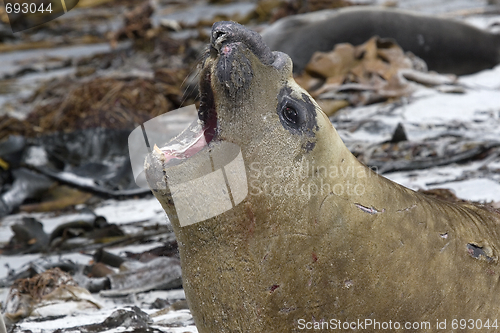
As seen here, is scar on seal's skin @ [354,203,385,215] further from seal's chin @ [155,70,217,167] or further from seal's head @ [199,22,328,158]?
seal's chin @ [155,70,217,167]

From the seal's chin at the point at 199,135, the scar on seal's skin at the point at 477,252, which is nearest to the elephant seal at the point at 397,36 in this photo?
the scar on seal's skin at the point at 477,252

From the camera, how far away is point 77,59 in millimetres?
11016

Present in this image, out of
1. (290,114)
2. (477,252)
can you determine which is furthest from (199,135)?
(477,252)

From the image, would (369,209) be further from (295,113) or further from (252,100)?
(252,100)

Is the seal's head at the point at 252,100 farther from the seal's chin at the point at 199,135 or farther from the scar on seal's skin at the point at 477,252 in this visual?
the scar on seal's skin at the point at 477,252

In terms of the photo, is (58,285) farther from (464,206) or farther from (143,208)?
(464,206)

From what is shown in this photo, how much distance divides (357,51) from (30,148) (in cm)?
368

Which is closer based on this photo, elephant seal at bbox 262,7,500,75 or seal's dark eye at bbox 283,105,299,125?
seal's dark eye at bbox 283,105,299,125

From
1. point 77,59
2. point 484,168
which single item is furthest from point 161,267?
point 77,59

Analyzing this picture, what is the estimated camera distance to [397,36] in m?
7.70

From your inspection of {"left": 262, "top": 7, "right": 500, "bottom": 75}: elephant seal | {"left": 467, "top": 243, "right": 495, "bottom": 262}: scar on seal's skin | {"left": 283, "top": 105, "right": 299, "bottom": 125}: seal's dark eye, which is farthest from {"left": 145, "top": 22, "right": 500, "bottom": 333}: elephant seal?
{"left": 262, "top": 7, "right": 500, "bottom": 75}: elephant seal

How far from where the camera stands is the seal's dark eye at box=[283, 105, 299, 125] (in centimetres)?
195

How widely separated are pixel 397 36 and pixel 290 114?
6170 millimetres

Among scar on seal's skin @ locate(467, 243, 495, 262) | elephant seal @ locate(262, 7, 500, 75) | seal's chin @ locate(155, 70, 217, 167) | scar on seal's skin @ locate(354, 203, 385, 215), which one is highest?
seal's chin @ locate(155, 70, 217, 167)
